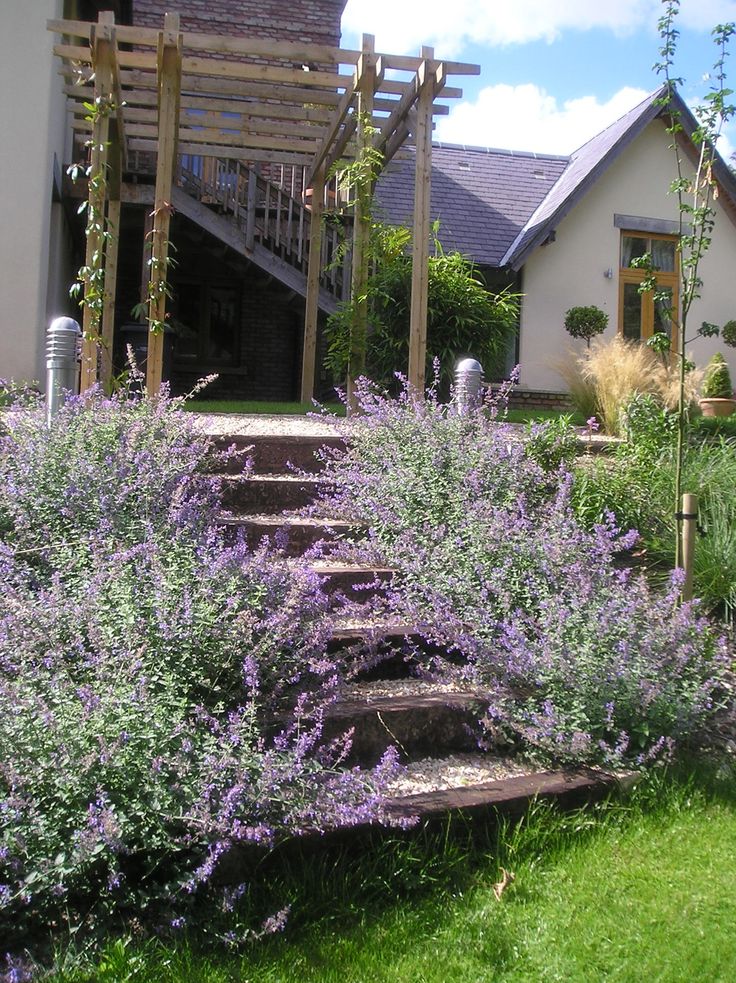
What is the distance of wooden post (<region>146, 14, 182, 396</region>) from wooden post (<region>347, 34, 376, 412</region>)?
1.51m

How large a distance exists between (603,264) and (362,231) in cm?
681

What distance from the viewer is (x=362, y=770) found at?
105 inches

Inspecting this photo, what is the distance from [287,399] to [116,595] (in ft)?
36.6

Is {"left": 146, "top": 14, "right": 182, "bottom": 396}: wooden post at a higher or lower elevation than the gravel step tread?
higher

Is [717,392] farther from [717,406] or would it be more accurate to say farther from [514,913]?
[514,913]

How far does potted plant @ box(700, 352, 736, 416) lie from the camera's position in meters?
10.4

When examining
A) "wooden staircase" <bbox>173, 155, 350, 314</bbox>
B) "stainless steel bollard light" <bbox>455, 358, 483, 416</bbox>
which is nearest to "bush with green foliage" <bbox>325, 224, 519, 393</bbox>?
"wooden staircase" <bbox>173, 155, 350, 314</bbox>

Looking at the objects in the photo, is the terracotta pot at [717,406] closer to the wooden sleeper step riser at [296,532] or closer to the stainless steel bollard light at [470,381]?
the stainless steel bollard light at [470,381]

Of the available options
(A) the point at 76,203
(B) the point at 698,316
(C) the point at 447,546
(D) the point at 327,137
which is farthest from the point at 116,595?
(B) the point at 698,316

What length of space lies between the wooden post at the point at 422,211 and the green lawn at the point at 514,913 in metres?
4.80

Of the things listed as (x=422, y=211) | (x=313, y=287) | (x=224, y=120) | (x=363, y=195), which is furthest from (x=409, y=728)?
(x=224, y=120)

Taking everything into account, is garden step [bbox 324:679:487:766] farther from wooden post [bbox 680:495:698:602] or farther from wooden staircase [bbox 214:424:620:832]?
wooden post [bbox 680:495:698:602]

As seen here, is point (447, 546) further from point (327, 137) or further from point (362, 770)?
point (327, 137)

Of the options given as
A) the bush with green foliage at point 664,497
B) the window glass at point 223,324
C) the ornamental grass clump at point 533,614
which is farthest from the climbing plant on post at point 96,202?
the window glass at point 223,324
